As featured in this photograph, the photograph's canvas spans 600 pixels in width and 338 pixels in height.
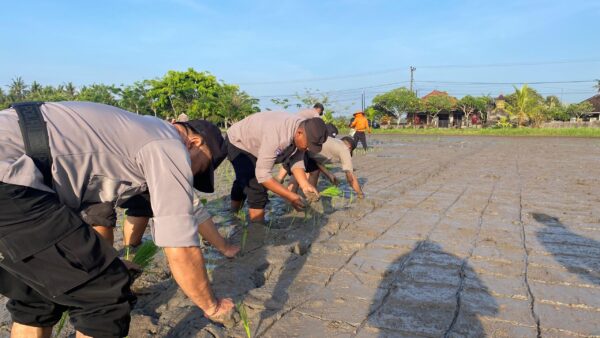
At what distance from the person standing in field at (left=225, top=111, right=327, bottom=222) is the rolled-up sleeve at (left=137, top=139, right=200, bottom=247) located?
1948mm

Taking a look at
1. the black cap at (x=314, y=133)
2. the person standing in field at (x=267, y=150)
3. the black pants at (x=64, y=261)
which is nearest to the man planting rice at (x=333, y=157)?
the person standing in field at (x=267, y=150)

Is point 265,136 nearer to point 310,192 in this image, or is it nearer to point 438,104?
point 310,192

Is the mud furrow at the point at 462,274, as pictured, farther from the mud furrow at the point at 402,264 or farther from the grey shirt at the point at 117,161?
the grey shirt at the point at 117,161

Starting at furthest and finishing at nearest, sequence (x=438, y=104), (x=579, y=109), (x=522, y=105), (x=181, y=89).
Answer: (x=438, y=104) → (x=579, y=109) → (x=522, y=105) → (x=181, y=89)

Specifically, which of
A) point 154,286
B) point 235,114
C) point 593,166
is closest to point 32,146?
point 154,286

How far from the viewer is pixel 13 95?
52812 mm

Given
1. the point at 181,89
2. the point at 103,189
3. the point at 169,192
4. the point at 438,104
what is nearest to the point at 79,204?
the point at 103,189

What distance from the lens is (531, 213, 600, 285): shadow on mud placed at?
10.5 feet

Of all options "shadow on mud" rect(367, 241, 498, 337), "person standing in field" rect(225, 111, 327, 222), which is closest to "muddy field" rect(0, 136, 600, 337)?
"shadow on mud" rect(367, 241, 498, 337)

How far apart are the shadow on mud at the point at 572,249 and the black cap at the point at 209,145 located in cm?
269

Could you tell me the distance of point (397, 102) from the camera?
147 ft

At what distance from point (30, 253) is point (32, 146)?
346mm

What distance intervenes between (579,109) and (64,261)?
5102cm

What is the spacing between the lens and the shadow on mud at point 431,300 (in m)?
2.29
